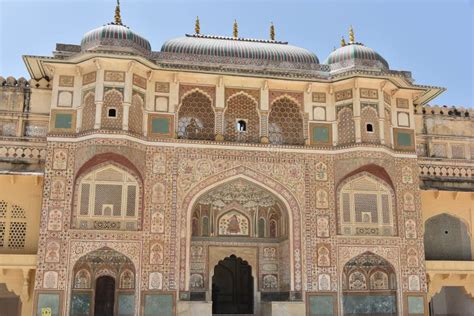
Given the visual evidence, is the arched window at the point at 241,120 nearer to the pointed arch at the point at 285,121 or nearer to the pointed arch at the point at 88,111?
the pointed arch at the point at 285,121

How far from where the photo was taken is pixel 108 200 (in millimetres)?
14328

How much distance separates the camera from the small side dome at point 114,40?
15.1 metres

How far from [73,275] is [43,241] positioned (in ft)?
3.63

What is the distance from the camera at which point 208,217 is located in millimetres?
16156

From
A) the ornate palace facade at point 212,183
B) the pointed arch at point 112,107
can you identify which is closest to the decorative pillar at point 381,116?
the ornate palace facade at point 212,183

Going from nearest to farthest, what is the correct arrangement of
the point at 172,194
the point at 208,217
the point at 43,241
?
the point at 43,241 → the point at 172,194 → the point at 208,217

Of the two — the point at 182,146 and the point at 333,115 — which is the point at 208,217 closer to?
the point at 182,146

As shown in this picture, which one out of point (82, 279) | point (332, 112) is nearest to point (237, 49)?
point (332, 112)

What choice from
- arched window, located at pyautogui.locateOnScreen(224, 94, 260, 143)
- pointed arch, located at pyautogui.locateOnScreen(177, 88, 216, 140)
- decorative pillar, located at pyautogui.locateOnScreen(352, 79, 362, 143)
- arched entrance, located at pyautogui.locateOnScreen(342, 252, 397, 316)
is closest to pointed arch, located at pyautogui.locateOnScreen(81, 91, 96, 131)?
pointed arch, located at pyautogui.locateOnScreen(177, 88, 216, 140)

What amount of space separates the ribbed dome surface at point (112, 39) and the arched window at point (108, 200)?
3304mm

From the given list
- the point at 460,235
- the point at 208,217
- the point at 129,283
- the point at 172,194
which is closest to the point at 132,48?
the point at 172,194

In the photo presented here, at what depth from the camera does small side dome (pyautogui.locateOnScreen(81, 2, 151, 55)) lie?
15143 mm

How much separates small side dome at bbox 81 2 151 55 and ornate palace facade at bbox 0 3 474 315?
0.06m

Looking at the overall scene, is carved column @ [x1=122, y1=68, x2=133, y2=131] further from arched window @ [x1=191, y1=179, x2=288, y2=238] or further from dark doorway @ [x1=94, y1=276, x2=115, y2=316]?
dark doorway @ [x1=94, y1=276, x2=115, y2=316]
